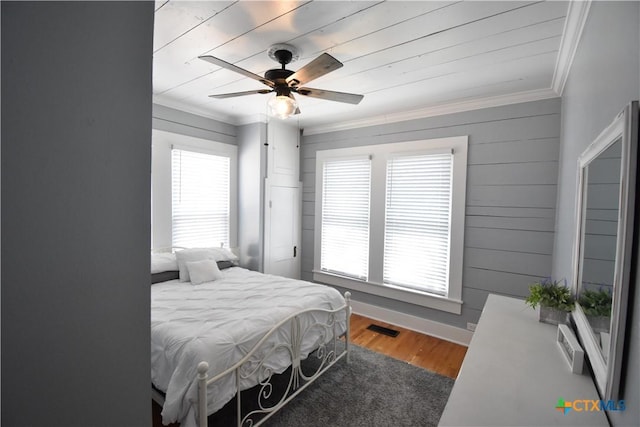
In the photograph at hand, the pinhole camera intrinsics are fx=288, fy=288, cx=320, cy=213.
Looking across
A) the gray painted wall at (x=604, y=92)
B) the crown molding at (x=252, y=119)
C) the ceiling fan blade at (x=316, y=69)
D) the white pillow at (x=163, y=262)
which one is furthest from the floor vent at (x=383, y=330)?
the crown molding at (x=252, y=119)

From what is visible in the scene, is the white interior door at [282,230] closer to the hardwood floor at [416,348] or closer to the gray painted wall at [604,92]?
the hardwood floor at [416,348]

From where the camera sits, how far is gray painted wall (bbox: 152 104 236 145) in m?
3.33

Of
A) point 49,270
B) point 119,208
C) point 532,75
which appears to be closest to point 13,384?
point 49,270

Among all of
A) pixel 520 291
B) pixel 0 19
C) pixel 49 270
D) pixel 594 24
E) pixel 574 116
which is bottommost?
pixel 520 291

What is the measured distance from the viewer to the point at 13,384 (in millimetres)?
516

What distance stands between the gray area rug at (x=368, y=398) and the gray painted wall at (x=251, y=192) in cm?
191

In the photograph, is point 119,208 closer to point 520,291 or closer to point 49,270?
point 49,270

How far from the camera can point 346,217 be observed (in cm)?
405

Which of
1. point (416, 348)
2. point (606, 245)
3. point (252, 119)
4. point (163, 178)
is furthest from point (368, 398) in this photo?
point (252, 119)

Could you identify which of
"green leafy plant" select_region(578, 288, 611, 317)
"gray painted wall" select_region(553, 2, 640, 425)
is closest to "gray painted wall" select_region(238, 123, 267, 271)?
"gray painted wall" select_region(553, 2, 640, 425)

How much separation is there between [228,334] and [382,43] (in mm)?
2198

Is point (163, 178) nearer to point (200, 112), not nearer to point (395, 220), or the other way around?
point (200, 112)

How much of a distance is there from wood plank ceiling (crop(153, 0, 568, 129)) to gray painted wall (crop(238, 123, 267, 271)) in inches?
39.2

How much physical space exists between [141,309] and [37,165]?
38 cm
